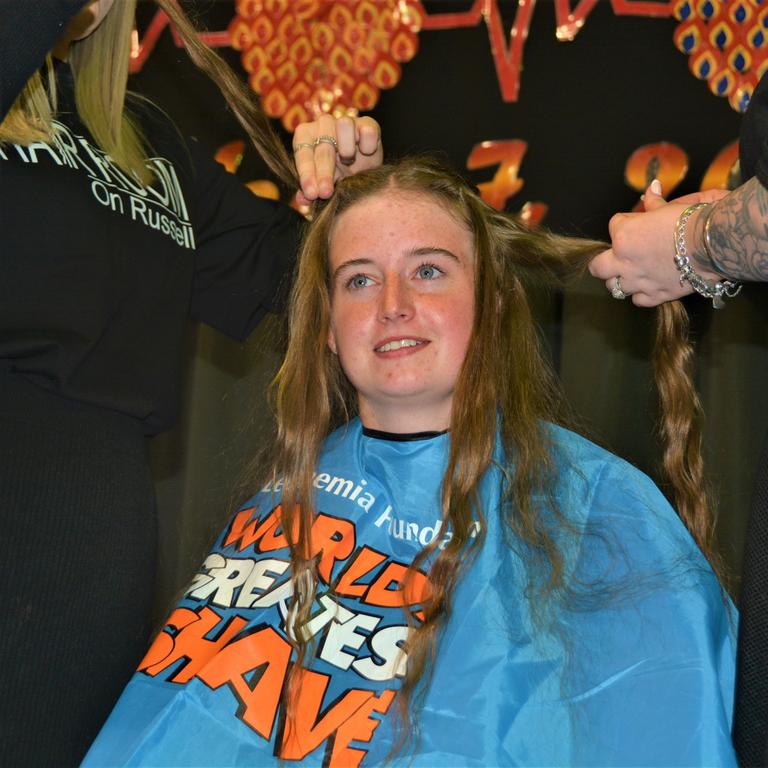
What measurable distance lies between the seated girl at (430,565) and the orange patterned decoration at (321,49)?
3.68 feet

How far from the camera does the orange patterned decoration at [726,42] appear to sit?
8.85ft

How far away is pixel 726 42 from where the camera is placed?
2730 millimetres

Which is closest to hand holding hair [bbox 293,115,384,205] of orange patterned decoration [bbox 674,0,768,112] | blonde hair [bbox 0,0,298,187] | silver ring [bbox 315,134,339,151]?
silver ring [bbox 315,134,339,151]

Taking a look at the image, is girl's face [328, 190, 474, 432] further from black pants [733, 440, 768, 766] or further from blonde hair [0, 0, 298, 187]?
black pants [733, 440, 768, 766]

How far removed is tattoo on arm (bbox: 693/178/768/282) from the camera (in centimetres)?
113

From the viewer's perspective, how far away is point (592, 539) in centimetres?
142

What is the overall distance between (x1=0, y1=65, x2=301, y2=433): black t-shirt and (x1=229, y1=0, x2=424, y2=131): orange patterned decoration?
47.8 inches

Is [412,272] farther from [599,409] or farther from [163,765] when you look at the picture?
[599,409]

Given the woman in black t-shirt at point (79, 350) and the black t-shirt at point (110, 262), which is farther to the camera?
the black t-shirt at point (110, 262)

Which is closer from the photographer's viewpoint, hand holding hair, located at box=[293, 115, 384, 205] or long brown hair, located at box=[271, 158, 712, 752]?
long brown hair, located at box=[271, 158, 712, 752]

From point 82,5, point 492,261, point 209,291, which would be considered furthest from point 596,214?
point 82,5

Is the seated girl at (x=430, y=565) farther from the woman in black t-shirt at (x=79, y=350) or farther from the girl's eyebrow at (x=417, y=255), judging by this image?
the woman in black t-shirt at (x=79, y=350)

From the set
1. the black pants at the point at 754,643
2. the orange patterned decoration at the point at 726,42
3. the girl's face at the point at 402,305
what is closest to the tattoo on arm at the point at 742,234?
the black pants at the point at 754,643

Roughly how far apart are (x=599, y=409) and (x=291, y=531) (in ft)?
4.47
